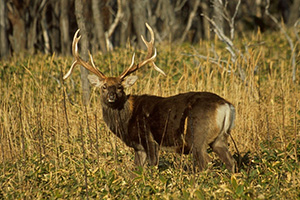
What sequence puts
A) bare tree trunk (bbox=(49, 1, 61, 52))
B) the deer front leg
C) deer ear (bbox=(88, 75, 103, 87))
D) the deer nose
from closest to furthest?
the deer front leg → the deer nose → deer ear (bbox=(88, 75, 103, 87)) → bare tree trunk (bbox=(49, 1, 61, 52))

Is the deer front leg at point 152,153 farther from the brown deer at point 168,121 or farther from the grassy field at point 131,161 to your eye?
the grassy field at point 131,161

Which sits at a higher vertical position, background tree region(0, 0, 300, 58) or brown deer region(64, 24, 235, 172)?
background tree region(0, 0, 300, 58)

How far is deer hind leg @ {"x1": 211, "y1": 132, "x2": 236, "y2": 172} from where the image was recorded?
5.61 meters

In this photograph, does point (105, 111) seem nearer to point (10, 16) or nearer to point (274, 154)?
point (274, 154)

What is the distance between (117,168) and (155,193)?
101cm

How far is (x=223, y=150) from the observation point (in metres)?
5.63

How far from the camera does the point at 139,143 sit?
20.6ft

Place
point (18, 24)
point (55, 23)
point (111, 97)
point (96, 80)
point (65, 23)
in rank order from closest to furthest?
point (111, 97)
point (96, 80)
point (18, 24)
point (65, 23)
point (55, 23)

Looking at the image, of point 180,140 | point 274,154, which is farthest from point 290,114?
A: point 180,140

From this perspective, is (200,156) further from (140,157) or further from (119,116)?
(119,116)

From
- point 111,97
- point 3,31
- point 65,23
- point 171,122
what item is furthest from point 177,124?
point 65,23

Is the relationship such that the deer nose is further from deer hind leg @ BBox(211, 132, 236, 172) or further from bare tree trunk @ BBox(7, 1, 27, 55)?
bare tree trunk @ BBox(7, 1, 27, 55)

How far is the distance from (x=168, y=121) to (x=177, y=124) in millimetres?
142

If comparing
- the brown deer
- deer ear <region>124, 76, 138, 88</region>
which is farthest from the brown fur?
deer ear <region>124, 76, 138, 88</region>
